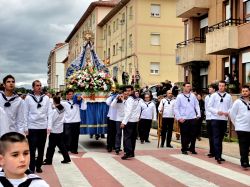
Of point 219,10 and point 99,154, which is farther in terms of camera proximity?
point 219,10

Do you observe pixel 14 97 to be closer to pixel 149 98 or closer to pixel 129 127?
pixel 129 127

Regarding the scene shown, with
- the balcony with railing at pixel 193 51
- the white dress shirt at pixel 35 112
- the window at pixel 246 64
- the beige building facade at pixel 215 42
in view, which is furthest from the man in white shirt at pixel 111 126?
the balcony with railing at pixel 193 51

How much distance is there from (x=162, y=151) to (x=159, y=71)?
33333 mm

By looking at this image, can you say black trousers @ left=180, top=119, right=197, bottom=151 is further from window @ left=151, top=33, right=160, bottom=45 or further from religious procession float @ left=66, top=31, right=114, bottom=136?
window @ left=151, top=33, right=160, bottom=45

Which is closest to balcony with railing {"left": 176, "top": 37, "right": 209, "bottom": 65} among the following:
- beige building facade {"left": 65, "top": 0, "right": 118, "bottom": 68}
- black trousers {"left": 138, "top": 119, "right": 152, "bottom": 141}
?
black trousers {"left": 138, "top": 119, "right": 152, "bottom": 141}

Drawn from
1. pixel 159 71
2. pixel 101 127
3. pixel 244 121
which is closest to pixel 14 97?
pixel 244 121

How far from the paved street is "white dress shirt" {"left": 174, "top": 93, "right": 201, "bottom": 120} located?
3.60 feet

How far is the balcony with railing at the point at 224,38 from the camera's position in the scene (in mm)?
23828

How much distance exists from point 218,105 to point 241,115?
4.04 ft

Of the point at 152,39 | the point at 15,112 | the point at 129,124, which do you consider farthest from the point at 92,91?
the point at 152,39

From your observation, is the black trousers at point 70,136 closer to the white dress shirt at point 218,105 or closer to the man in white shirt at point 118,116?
the man in white shirt at point 118,116

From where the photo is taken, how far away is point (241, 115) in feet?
35.5

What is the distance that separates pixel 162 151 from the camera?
13883mm

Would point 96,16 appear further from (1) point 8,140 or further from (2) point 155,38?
(1) point 8,140
